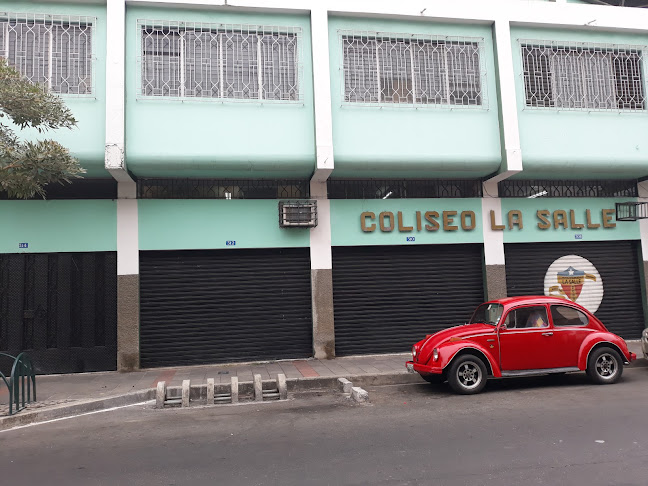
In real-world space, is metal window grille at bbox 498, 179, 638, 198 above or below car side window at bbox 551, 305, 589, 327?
above

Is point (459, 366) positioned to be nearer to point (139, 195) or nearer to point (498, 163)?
point (498, 163)

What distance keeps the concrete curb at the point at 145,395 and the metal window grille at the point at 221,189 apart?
192 inches

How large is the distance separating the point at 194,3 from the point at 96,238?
5.97 metres

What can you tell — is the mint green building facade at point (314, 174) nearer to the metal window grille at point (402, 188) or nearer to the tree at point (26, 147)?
the metal window grille at point (402, 188)

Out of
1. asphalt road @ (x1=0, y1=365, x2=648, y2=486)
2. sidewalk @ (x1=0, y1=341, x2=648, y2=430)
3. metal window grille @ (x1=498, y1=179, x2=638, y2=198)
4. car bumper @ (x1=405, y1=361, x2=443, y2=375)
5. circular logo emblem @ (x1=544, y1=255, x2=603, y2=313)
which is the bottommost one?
asphalt road @ (x1=0, y1=365, x2=648, y2=486)

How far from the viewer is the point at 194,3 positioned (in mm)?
11273

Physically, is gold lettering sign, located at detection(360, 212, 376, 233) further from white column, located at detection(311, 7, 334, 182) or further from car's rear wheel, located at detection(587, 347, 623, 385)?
car's rear wheel, located at detection(587, 347, 623, 385)

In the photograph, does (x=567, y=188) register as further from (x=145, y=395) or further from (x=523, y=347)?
(x=145, y=395)

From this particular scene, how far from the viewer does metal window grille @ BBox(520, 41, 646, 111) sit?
41.4ft

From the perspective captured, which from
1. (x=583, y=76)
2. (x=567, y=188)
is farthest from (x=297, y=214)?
(x=583, y=76)

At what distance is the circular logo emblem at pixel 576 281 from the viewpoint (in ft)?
43.7

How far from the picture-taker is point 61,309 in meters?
11.2

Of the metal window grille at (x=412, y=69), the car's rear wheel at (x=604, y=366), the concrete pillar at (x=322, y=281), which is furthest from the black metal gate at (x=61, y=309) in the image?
the car's rear wheel at (x=604, y=366)

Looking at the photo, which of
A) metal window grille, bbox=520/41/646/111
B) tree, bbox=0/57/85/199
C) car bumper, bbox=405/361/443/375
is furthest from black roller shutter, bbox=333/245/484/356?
tree, bbox=0/57/85/199
